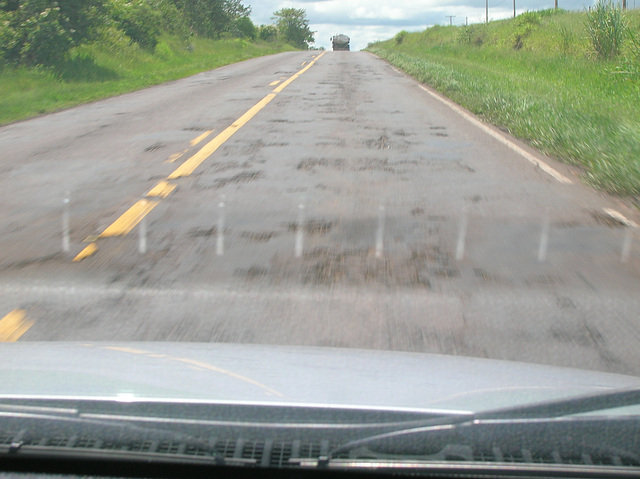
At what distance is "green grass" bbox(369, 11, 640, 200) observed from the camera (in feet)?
27.7

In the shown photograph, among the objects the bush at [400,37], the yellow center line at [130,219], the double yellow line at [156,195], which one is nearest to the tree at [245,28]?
the bush at [400,37]

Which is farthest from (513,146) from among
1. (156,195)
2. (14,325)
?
(14,325)

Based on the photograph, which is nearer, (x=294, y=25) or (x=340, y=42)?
(x=340, y=42)

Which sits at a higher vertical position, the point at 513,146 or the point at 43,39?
the point at 43,39

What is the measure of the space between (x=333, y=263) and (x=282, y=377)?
9.41 ft

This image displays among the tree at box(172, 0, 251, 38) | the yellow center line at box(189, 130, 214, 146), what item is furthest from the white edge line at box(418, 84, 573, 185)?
the tree at box(172, 0, 251, 38)

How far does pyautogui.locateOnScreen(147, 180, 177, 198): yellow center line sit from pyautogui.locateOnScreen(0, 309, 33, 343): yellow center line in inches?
120

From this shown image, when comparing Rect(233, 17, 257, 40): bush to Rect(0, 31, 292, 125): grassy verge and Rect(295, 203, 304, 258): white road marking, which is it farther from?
Rect(295, 203, 304, 258): white road marking

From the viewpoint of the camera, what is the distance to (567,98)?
13562mm

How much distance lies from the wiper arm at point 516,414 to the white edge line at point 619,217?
15.3 ft

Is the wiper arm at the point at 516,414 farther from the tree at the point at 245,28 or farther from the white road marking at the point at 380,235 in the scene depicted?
the tree at the point at 245,28

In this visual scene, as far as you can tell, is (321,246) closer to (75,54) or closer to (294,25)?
(75,54)

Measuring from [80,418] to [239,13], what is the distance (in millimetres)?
65818

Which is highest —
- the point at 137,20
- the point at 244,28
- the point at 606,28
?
the point at 244,28
